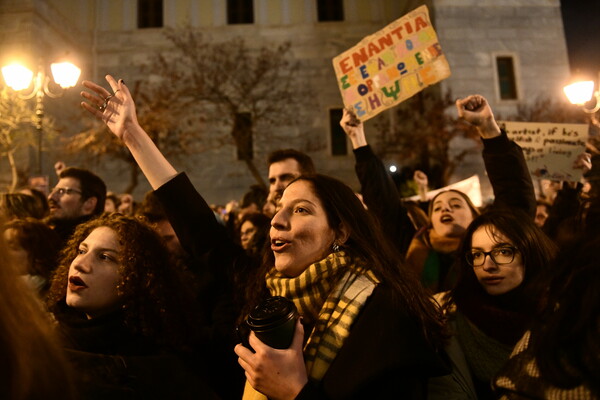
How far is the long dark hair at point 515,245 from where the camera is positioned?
2279 mm

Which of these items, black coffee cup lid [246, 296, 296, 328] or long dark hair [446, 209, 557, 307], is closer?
black coffee cup lid [246, 296, 296, 328]

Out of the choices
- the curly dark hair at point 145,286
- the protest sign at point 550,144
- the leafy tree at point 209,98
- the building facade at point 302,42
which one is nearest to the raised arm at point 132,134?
the curly dark hair at point 145,286

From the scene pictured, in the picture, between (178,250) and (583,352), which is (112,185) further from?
(583,352)

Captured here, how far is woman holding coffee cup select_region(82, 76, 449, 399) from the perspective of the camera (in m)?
1.44

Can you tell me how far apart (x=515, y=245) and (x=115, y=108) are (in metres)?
2.12

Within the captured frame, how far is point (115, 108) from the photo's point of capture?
2.42 metres

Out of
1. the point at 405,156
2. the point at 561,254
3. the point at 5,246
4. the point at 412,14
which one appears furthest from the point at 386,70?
the point at 405,156

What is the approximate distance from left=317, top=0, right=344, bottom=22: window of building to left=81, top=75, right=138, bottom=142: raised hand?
821 inches

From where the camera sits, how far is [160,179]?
231cm

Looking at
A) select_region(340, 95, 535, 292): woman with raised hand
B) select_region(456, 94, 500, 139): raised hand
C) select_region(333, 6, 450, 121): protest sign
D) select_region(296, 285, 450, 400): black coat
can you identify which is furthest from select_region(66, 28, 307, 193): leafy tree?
select_region(296, 285, 450, 400): black coat

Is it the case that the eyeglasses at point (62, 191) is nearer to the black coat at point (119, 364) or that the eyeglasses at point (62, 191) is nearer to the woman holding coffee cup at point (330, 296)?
the woman holding coffee cup at point (330, 296)

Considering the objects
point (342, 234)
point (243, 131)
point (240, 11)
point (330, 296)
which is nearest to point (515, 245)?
point (342, 234)

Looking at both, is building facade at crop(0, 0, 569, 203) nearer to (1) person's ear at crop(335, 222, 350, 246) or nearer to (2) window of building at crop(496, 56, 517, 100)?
(2) window of building at crop(496, 56, 517, 100)

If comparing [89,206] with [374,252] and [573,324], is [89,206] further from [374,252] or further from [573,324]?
[573,324]
